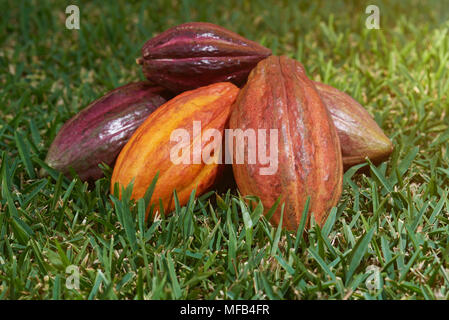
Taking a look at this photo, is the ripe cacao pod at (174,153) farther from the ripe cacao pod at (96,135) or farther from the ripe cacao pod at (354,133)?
the ripe cacao pod at (354,133)

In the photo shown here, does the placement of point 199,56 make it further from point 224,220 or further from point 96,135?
point 224,220

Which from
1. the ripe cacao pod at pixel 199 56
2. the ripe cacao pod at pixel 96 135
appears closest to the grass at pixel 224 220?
the ripe cacao pod at pixel 96 135

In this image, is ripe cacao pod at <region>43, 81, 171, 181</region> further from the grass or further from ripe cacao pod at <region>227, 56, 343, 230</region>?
ripe cacao pod at <region>227, 56, 343, 230</region>

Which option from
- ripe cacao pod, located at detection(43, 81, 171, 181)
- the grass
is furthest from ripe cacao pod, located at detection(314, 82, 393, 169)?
ripe cacao pod, located at detection(43, 81, 171, 181)

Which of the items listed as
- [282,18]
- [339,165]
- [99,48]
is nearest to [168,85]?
[339,165]

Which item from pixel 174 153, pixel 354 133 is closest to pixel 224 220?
pixel 174 153

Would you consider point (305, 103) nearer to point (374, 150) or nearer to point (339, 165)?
point (339, 165)
